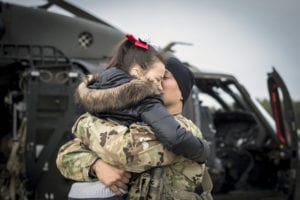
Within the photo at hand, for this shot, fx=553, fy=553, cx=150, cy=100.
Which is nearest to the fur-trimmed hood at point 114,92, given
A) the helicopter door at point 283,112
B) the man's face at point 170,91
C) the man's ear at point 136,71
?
the man's ear at point 136,71

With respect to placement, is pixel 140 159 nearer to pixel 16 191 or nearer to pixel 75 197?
pixel 75 197

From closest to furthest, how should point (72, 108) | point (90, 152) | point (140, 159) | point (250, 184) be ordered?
1. point (140, 159)
2. point (90, 152)
3. point (72, 108)
4. point (250, 184)

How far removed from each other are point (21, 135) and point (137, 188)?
2931 mm

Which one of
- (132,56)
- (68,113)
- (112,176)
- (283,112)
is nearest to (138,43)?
(132,56)

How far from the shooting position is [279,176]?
572cm

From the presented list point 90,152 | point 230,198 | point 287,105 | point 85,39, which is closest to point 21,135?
point 85,39

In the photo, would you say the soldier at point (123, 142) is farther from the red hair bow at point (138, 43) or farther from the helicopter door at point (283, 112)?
the helicopter door at point (283, 112)

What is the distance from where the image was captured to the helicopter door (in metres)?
5.19

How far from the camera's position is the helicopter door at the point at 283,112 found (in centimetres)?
519

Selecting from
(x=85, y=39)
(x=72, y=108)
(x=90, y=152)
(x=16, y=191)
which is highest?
(x=90, y=152)

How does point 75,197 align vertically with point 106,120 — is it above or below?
below

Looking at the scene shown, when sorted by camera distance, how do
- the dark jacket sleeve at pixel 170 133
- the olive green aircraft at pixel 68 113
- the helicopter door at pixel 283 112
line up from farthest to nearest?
the helicopter door at pixel 283 112, the olive green aircraft at pixel 68 113, the dark jacket sleeve at pixel 170 133

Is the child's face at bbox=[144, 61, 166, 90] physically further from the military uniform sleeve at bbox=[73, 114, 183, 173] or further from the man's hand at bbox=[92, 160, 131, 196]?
the man's hand at bbox=[92, 160, 131, 196]

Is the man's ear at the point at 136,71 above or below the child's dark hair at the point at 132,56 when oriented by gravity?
below
